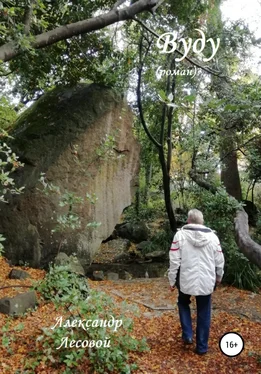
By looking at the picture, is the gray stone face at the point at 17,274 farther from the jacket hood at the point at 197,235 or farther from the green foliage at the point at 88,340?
the jacket hood at the point at 197,235

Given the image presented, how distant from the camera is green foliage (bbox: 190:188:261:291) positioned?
20.2 ft

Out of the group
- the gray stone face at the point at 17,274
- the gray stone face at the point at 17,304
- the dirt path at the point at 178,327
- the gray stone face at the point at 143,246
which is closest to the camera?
the dirt path at the point at 178,327

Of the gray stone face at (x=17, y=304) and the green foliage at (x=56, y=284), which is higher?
the green foliage at (x=56, y=284)

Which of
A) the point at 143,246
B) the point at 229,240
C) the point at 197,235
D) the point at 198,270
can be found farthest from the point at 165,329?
the point at 143,246

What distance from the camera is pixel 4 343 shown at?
317cm

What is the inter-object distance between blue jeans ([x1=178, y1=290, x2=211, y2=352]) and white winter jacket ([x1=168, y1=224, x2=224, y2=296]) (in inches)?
6.0

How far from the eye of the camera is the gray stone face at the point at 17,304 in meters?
3.91

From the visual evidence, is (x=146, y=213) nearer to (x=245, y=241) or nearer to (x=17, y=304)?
(x=245, y=241)

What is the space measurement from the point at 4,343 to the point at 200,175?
6304 mm

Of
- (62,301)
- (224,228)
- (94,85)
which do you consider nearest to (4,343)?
(62,301)

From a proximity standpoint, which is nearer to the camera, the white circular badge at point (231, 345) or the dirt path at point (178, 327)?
the dirt path at point (178, 327)

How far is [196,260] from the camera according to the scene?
11.7 feet

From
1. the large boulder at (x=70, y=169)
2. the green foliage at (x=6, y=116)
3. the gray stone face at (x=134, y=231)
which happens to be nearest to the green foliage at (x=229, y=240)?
the large boulder at (x=70, y=169)

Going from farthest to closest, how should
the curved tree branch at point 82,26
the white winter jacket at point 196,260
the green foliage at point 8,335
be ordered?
1. the curved tree branch at point 82,26
2. the white winter jacket at point 196,260
3. the green foliage at point 8,335
